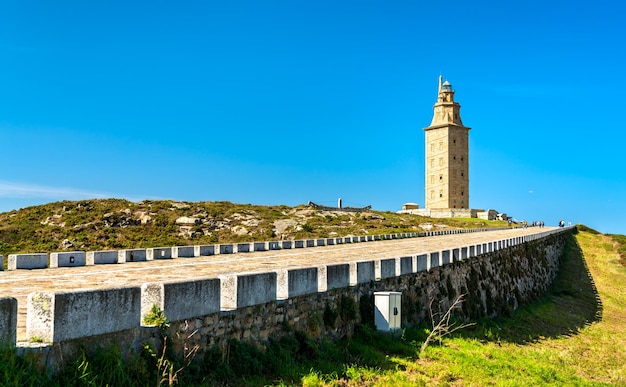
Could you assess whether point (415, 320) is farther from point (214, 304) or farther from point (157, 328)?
point (157, 328)

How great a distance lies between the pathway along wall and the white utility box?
0.23 m

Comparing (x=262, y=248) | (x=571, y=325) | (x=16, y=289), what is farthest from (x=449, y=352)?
(x=262, y=248)

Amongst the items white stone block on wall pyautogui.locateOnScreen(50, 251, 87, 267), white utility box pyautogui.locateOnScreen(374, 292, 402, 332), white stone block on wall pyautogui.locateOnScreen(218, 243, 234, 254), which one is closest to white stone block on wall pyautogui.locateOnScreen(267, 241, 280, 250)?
white stone block on wall pyautogui.locateOnScreen(218, 243, 234, 254)

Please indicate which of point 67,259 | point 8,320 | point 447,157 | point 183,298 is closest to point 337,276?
point 183,298

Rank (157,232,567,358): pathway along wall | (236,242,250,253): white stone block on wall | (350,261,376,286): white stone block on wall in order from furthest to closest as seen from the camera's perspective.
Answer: (236,242,250,253): white stone block on wall
(350,261,376,286): white stone block on wall
(157,232,567,358): pathway along wall

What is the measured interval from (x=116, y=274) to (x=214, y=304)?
6100 mm

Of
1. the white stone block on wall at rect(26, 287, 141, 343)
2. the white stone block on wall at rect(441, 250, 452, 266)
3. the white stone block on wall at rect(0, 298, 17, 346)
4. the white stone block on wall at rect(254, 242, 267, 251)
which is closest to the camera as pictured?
the white stone block on wall at rect(0, 298, 17, 346)

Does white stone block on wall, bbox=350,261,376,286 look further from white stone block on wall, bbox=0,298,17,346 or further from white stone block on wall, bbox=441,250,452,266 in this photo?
white stone block on wall, bbox=0,298,17,346

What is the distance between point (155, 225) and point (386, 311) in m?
39.7

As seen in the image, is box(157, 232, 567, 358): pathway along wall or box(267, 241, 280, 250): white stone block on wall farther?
box(267, 241, 280, 250): white stone block on wall

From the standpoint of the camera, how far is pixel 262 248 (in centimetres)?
2617

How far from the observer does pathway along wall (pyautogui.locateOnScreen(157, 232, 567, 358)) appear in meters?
8.20

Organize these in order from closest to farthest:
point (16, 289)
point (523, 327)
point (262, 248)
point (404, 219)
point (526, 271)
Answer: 1. point (16, 289)
2. point (523, 327)
3. point (262, 248)
4. point (526, 271)
5. point (404, 219)

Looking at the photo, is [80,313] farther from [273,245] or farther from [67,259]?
[273,245]
